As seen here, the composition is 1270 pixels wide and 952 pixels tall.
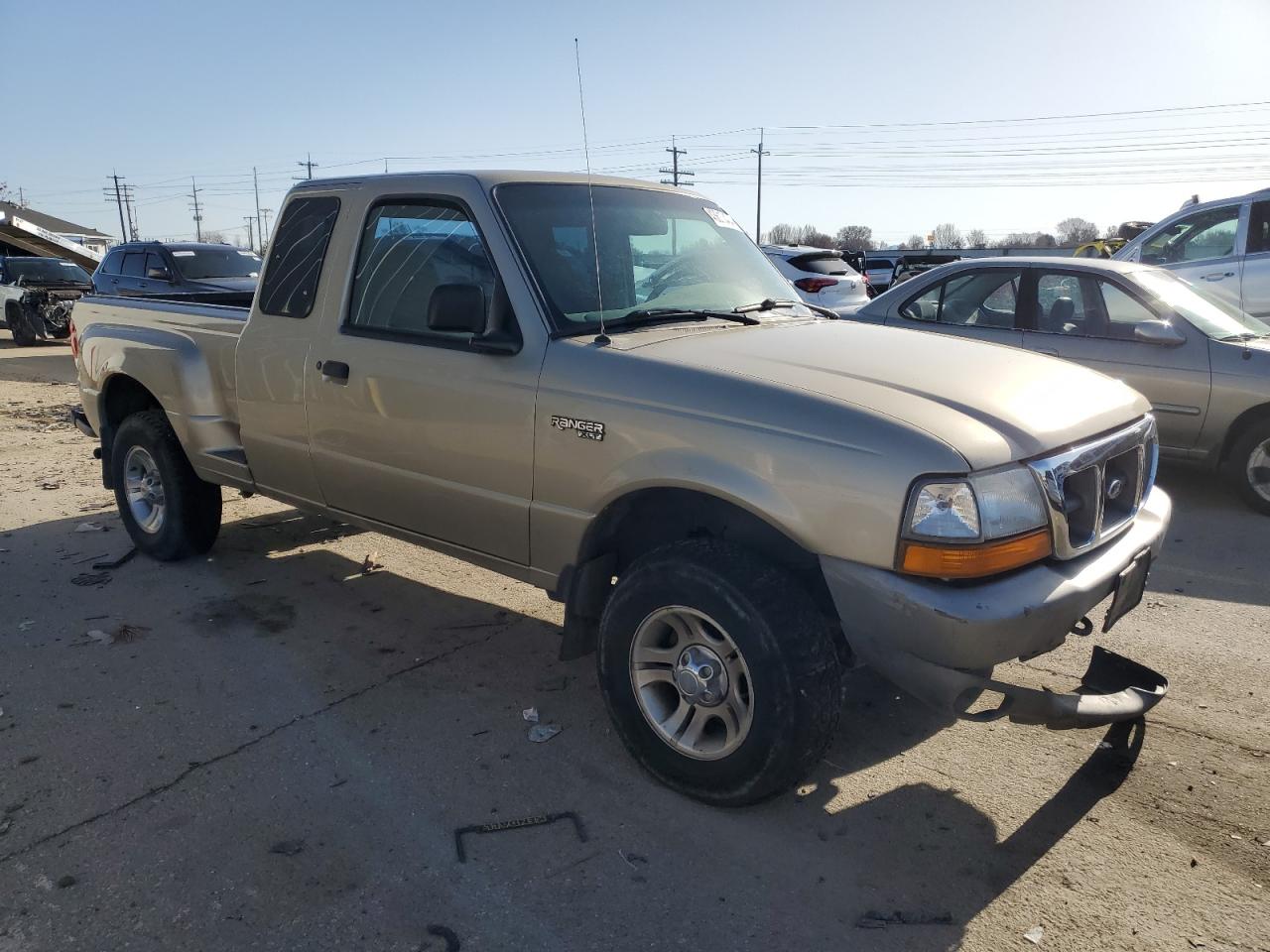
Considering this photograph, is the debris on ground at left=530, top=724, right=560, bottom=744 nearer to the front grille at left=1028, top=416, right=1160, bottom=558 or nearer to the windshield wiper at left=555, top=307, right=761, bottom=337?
the windshield wiper at left=555, top=307, right=761, bottom=337

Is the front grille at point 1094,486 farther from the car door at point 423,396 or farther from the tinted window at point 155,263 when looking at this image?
the tinted window at point 155,263

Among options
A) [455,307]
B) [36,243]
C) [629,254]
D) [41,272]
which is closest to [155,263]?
[41,272]

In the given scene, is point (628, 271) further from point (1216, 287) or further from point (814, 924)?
point (1216, 287)

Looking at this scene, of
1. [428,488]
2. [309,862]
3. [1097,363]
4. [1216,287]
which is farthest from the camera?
[1216,287]

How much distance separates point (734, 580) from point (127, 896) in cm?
197

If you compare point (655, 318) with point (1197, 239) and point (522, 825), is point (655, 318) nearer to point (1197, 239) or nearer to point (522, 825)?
point (522, 825)

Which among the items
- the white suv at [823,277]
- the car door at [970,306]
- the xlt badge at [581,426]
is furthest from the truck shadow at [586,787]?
the white suv at [823,277]

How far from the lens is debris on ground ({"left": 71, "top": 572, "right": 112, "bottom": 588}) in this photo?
527 cm

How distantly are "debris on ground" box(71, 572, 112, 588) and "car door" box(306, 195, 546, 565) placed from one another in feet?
6.09

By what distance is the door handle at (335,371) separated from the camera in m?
4.07

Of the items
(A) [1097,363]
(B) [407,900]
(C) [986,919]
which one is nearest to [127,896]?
(B) [407,900]

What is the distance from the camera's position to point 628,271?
12.7 ft

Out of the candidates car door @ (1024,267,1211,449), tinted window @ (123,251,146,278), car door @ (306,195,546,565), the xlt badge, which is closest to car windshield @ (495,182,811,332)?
car door @ (306,195,546,565)

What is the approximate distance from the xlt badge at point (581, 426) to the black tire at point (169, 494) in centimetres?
293
